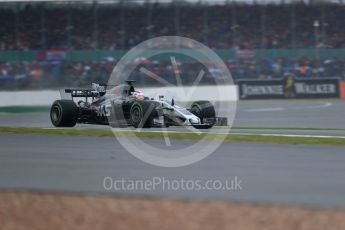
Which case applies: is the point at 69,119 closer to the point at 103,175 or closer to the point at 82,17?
the point at 103,175

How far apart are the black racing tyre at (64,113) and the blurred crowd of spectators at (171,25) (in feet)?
60.1

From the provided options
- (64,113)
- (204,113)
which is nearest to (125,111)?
(64,113)

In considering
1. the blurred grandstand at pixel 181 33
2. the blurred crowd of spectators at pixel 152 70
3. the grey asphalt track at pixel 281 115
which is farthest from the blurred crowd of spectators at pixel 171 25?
the grey asphalt track at pixel 281 115

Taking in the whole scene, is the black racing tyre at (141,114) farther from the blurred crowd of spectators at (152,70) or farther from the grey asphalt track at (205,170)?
the blurred crowd of spectators at (152,70)

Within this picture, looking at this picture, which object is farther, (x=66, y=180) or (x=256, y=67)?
(x=256, y=67)

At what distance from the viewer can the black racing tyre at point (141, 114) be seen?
16141 millimetres

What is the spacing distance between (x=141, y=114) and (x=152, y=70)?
670 inches

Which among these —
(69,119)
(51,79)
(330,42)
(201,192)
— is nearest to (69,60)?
(51,79)

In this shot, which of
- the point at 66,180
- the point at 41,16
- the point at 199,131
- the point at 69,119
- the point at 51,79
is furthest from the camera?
the point at 41,16

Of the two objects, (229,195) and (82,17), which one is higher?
(82,17)

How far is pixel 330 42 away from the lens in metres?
38.5

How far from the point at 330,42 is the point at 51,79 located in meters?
15.7

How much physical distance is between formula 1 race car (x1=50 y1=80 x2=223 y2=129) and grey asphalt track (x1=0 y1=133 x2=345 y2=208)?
10.2 ft

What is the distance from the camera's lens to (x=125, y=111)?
16688 mm
